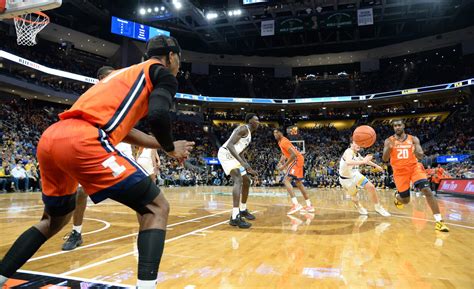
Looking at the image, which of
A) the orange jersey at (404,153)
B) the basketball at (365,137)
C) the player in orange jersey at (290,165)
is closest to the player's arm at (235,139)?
the basketball at (365,137)

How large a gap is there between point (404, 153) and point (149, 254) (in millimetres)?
5537

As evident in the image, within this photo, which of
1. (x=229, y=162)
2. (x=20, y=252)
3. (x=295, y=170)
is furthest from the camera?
(x=295, y=170)

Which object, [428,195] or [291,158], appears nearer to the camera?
[428,195]

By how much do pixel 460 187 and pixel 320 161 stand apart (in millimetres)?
15379

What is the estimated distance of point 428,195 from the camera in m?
5.41

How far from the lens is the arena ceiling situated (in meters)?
23.5

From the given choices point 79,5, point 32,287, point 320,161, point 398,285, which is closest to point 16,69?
point 79,5

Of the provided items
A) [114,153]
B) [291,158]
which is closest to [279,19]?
[291,158]

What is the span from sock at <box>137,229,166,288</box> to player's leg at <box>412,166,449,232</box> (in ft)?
17.0

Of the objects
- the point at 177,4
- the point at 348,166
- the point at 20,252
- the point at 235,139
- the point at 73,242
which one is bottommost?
the point at 73,242

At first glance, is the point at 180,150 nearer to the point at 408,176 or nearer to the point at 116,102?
the point at 116,102

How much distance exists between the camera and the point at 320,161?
28109 millimetres

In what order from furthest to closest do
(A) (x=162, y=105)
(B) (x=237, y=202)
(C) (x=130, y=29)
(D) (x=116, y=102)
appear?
(C) (x=130, y=29)
(B) (x=237, y=202)
(D) (x=116, y=102)
(A) (x=162, y=105)

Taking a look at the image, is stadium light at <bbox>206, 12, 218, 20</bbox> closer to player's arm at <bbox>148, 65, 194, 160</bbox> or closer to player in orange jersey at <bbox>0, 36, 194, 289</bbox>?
player in orange jersey at <bbox>0, 36, 194, 289</bbox>
